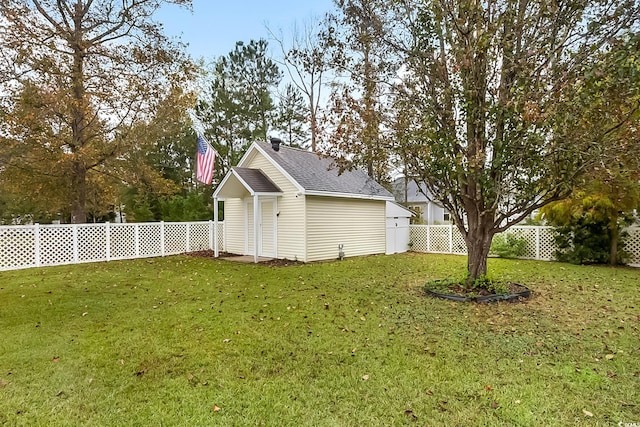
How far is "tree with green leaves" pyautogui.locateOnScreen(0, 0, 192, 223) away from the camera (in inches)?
424

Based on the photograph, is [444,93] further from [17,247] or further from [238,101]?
[238,101]

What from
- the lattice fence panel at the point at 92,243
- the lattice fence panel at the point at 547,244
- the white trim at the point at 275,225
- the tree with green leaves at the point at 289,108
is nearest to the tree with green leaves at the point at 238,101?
the tree with green leaves at the point at 289,108

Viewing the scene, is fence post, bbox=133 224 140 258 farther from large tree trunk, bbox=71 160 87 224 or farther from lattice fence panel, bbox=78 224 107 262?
large tree trunk, bbox=71 160 87 224

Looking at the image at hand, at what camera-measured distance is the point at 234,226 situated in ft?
46.5

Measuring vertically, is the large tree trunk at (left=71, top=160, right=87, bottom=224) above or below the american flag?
below

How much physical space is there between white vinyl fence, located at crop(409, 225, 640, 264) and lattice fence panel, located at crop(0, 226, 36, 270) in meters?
13.3

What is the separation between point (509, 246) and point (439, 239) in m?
2.76

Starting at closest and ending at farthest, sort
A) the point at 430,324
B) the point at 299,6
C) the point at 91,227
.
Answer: the point at 430,324 → the point at 91,227 → the point at 299,6

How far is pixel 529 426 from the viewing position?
2670 mm

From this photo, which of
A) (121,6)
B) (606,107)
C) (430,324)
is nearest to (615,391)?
(430,324)

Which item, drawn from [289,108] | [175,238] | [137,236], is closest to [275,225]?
[175,238]

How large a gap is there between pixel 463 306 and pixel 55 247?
1137 cm

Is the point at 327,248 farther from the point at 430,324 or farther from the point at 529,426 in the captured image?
the point at 529,426

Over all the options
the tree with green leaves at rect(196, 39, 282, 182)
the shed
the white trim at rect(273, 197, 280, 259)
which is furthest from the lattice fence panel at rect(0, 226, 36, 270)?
the tree with green leaves at rect(196, 39, 282, 182)
